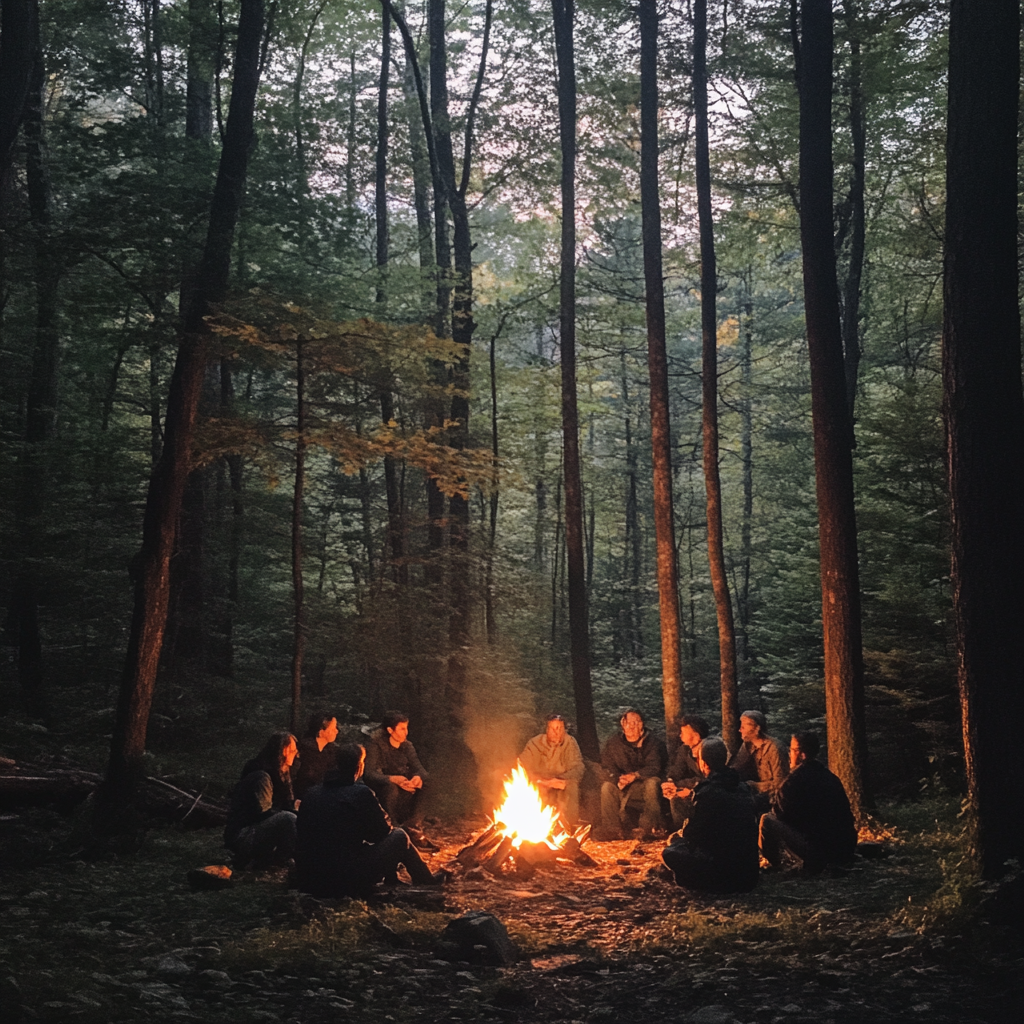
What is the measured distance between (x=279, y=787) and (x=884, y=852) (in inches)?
219

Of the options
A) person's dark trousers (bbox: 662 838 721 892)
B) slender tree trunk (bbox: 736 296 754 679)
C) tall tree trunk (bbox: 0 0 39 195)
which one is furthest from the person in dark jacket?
slender tree trunk (bbox: 736 296 754 679)

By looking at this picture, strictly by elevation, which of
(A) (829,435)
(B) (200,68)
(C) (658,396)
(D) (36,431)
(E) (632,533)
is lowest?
(A) (829,435)

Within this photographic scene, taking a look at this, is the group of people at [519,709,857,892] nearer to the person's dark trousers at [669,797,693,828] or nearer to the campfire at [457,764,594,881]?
the person's dark trousers at [669,797,693,828]

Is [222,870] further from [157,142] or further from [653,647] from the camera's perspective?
[653,647]

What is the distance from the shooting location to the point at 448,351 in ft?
32.6

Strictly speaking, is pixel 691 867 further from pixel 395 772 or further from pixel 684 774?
pixel 395 772

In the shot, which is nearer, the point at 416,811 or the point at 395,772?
→ the point at 395,772

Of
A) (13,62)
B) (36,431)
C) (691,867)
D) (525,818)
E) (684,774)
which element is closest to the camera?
(691,867)

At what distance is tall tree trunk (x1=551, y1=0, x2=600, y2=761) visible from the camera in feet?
41.5

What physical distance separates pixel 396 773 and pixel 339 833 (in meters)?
3.14

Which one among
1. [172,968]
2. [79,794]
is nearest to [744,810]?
[172,968]

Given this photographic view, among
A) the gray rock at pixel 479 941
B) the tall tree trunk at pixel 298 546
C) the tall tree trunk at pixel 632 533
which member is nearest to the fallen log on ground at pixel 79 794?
the tall tree trunk at pixel 298 546

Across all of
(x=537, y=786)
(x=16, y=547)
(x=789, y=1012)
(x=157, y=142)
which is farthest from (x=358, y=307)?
(x=789, y=1012)

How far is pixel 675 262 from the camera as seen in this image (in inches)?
669
